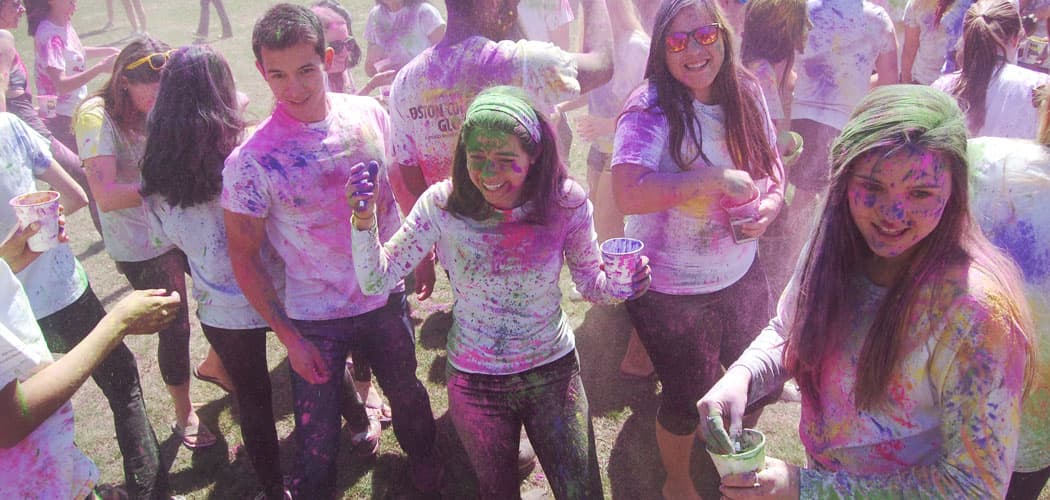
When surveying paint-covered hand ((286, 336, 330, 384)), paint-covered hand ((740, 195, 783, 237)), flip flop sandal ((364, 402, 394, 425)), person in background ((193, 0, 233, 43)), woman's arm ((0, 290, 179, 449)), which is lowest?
flip flop sandal ((364, 402, 394, 425))

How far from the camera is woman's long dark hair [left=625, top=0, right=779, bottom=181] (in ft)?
9.50

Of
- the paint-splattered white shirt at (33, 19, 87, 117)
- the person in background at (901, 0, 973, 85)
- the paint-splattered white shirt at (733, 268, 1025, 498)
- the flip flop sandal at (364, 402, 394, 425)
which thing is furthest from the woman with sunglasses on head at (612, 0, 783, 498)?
the paint-splattered white shirt at (33, 19, 87, 117)

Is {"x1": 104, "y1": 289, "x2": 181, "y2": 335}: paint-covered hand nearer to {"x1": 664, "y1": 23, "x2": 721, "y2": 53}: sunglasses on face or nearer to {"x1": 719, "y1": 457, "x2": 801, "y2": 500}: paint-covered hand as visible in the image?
{"x1": 719, "y1": 457, "x2": 801, "y2": 500}: paint-covered hand

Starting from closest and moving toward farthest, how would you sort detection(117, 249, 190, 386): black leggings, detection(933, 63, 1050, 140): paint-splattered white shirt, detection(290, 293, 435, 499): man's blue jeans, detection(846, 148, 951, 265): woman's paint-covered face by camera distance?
detection(846, 148, 951, 265): woman's paint-covered face < detection(290, 293, 435, 499): man's blue jeans < detection(933, 63, 1050, 140): paint-splattered white shirt < detection(117, 249, 190, 386): black leggings

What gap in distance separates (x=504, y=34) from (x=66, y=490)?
2594 millimetres

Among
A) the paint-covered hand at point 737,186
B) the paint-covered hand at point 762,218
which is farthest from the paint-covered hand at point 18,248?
the paint-covered hand at point 762,218

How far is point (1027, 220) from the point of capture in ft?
7.46

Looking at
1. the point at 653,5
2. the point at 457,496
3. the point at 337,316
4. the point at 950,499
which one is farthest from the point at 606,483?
the point at 653,5

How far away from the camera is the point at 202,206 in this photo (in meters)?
3.28

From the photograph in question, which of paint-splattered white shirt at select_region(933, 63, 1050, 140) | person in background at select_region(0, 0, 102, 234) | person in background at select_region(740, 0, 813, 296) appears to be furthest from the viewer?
person in background at select_region(0, 0, 102, 234)

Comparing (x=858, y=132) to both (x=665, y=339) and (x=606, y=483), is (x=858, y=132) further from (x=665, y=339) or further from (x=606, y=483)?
(x=606, y=483)

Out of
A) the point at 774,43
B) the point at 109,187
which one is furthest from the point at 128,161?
the point at 774,43

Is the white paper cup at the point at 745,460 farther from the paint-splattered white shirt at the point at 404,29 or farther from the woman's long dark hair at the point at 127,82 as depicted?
the paint-splattered white shirt at the point at 404,29

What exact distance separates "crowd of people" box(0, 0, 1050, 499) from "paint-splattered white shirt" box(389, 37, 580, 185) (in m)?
0.01
